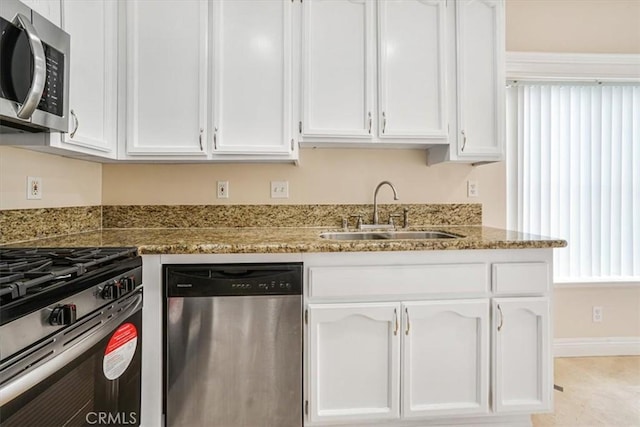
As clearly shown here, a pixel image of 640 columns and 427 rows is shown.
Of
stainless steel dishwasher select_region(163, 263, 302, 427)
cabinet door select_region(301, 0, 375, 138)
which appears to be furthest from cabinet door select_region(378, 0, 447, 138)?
stainless steel dishwasher select_region(163, 263, 302, 427)

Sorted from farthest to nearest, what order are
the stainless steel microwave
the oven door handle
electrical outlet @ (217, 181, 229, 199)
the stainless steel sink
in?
1. electrical outlet @ (217, 181, 229, 199)
2. the stainless steel sink
3. the stainless steel microwave
4. the oven door handle

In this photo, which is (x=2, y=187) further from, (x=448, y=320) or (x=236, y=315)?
(x=448, y=320)

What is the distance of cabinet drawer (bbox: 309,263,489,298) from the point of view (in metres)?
1.59

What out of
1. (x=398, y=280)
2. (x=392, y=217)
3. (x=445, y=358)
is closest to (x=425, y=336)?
(x=445, y=358)

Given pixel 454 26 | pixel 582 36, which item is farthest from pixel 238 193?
pixel 582 36

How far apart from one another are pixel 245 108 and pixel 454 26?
1270 millimetres

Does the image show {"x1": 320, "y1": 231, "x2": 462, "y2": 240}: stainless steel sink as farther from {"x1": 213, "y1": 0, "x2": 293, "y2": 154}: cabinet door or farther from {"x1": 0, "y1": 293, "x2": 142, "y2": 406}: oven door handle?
{"x1": 0, "y1": 293, "x2": 142, "y2": 406}: oven door handle

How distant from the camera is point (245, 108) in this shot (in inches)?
75.2

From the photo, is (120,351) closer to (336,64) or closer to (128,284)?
(128,284)

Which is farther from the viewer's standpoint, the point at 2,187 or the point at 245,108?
the point at 245,108

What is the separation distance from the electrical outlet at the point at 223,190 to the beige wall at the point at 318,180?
0.02 meters

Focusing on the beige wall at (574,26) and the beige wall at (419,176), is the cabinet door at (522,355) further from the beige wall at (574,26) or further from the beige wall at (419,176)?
the beige wall at (574,26)

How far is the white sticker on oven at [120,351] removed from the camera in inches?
48.1

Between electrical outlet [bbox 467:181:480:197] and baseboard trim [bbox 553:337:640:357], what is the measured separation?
4.07 feet
